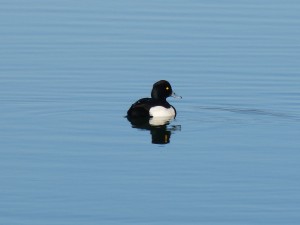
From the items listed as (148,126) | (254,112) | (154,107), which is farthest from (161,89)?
(254,112)

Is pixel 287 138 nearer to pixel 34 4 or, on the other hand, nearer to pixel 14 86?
pixel 14 86

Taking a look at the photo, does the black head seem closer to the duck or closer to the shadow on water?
the duck

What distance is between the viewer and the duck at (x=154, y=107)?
1888 cm

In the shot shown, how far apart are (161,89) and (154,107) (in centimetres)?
95

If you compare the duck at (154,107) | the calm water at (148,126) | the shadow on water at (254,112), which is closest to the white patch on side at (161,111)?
the duck at (154,107)

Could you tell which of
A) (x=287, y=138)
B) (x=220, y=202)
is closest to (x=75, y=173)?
(x=220, y=202)

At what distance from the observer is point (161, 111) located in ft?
63.3

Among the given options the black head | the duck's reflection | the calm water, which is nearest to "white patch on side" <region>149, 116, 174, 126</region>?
the duck's reflection

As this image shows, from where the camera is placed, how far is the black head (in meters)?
20.1

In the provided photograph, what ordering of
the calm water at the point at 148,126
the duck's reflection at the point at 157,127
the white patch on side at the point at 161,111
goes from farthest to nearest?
the white patch on side at the point at 161,111 → the duck's reflection at the point at 157,127 → the calm water at the point at 148,126

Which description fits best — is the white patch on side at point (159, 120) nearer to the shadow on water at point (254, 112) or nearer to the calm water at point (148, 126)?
the calm water at point (148, 126)

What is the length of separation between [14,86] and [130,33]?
6373 millimetres

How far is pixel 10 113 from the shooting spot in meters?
18.7

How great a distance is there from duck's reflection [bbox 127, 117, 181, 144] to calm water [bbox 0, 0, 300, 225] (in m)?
0.07
